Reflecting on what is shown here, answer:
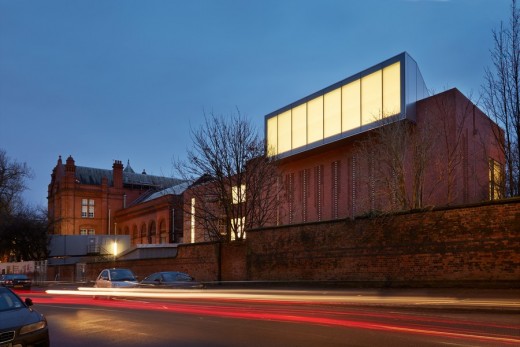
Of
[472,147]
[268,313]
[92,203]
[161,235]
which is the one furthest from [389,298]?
[92,203]

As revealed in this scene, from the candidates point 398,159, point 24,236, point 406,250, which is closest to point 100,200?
point 24,236

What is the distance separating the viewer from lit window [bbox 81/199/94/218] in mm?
→ 81375

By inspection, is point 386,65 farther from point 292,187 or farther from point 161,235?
point 161,235

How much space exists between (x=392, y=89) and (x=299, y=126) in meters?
8.40

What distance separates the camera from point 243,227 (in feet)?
111

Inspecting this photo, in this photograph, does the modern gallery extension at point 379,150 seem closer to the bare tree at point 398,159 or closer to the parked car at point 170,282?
the bare tree at point 398,159

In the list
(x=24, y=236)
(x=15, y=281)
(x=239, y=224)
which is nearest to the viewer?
(x=239, y=224)

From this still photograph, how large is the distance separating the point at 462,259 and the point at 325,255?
22.0ft

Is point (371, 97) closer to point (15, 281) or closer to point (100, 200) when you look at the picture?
point (15, 281)

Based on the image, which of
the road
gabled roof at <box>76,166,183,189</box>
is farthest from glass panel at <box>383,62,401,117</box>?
gabled roof at <box>76,166,183,189</box>

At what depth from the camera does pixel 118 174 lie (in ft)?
279

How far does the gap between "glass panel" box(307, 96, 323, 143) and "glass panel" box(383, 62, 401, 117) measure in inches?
219

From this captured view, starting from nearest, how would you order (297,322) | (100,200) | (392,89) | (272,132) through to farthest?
(297,322)
(392,89)
(272,132)
(100,200)

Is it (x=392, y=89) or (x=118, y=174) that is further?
(x=118, y=174)
